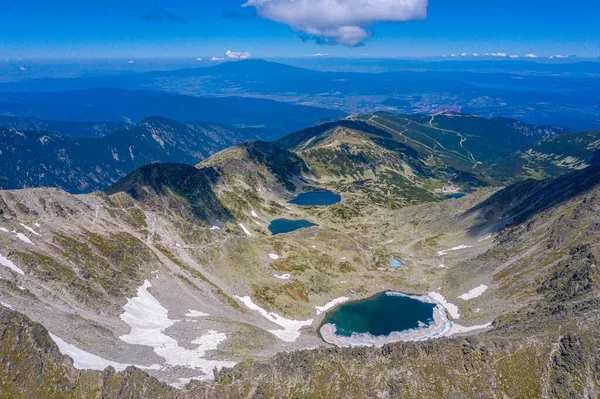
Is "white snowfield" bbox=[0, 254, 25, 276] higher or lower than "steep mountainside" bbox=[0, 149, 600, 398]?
higher

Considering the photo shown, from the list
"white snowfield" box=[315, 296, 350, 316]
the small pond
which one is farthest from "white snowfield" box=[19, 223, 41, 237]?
the small pond

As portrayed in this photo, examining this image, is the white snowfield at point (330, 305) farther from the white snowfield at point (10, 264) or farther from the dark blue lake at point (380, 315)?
the white snowfield at point (10, 264)

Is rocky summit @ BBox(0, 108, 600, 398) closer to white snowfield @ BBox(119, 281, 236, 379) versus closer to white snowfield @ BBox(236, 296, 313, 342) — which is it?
white snowfield @ BBox(119, 281, 236, 379)

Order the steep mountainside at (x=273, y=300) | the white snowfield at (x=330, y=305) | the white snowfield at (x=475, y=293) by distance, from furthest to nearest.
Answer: the white snowfield at (x=475, y=293) < the white snowfield at (x=330, y=305) < the steep mountainside at (x=273, y=300)

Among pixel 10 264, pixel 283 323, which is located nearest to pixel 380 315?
pixel 283 323

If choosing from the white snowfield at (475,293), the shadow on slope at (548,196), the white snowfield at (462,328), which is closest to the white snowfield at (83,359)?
the white snowfield at (462,328)

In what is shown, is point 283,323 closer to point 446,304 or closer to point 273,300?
point 273,300

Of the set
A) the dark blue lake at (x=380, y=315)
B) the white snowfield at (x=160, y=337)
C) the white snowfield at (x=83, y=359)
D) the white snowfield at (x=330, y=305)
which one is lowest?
the dark blue lake at (x=380, y=315)
